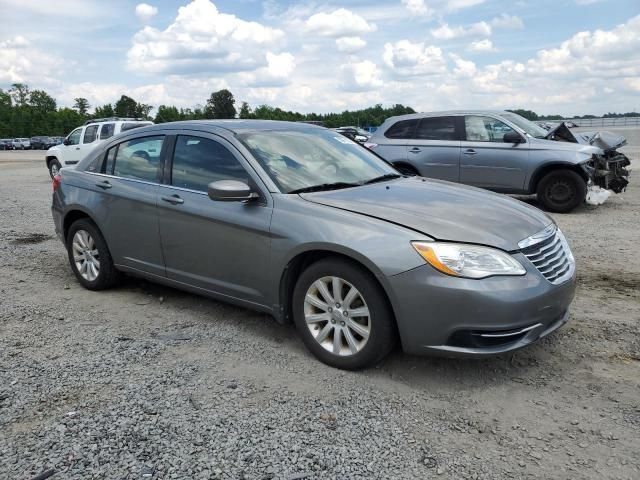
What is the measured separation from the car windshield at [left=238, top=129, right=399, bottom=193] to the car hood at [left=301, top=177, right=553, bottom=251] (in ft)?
0.69

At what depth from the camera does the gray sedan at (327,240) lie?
330 cm

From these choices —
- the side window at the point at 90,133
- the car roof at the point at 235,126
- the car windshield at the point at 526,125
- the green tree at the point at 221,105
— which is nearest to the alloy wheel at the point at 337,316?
the car roof at the point at 235,126

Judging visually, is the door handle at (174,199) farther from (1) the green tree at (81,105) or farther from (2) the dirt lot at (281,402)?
(1) the green tree at (81,105)

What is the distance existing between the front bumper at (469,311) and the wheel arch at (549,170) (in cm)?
690

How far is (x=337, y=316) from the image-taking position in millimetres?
3643

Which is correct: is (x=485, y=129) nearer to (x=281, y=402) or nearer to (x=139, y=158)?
(x=139, y=158)

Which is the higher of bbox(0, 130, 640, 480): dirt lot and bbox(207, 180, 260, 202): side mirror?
bbox(207, 180, 260, 202): side mirror

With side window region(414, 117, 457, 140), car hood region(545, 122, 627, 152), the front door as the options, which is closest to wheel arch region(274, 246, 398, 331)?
the front door

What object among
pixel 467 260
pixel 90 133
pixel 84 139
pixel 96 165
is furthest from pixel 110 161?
pixel 84 139

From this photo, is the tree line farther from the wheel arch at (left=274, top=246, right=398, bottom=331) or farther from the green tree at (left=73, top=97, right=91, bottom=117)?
the wheel arch at (left=274, top=246, right=398, bottom=331)

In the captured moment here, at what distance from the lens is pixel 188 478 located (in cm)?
263

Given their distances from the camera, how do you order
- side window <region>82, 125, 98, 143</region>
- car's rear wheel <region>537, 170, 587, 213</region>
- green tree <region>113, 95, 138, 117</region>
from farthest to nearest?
1. green tree <region>113, 95, 138, 117</region>
2. side window <region>82, 125, 98, 143</region>
3. car's rear wheel <region>537, 170, 587, 213</region>

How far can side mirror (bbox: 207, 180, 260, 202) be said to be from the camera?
388cm

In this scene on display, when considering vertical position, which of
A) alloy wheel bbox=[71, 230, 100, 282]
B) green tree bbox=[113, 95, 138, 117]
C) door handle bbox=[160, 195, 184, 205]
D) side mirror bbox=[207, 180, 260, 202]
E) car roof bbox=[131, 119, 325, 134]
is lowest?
alloy wheel bbox=[71, 230, 100, 282]
